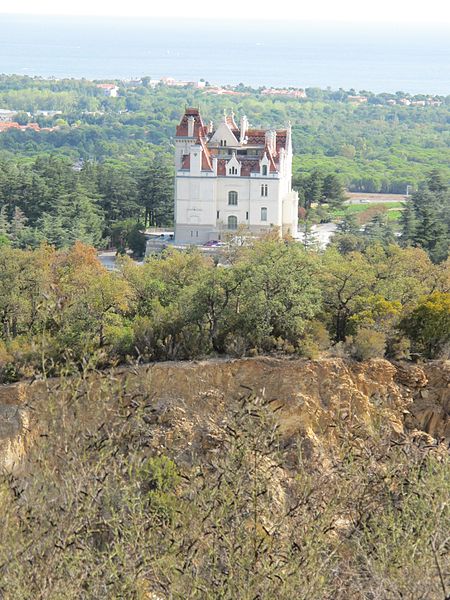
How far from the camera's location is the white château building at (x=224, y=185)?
36531mm

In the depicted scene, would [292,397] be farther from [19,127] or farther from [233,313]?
[19,127]

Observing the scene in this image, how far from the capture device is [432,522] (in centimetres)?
1320

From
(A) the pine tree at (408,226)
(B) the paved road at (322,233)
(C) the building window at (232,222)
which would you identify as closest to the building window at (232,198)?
(C) the building window at (232,222)

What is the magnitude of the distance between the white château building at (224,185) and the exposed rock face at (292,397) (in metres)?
16.0

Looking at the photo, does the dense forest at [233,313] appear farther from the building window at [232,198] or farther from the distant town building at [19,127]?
the distant town building at [19,127]

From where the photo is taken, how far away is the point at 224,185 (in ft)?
120

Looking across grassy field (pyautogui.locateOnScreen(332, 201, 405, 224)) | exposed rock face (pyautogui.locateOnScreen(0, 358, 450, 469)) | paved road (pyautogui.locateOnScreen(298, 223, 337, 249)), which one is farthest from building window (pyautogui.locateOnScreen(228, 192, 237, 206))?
exposed rock face (pyautogui.locateOnScreen(0, 358, 450, 469))

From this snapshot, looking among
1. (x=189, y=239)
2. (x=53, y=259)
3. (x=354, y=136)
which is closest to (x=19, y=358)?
(x=53, y=259)

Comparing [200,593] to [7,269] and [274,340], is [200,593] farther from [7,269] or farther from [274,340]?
[7,269]

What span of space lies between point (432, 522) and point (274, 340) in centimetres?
796

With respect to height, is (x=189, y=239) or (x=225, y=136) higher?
(x=225, y=136)

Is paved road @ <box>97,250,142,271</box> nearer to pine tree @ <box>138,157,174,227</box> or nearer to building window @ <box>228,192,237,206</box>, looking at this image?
building window @ <box>228,192,237,206</box>

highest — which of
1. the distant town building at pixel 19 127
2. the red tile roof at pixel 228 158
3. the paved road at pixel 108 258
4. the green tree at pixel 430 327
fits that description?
the red tile roof at pixel 228 158

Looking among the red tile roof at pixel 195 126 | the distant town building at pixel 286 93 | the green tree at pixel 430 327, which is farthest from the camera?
the distant town building at pixel 286 93
